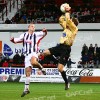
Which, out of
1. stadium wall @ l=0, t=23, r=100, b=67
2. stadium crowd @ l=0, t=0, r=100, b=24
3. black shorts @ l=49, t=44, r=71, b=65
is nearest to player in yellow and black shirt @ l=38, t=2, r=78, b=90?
black shorts @ l=49, t=44, r=71, b=65

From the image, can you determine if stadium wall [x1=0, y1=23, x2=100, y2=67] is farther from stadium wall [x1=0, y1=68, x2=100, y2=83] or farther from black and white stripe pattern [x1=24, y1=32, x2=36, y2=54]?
black and white stripe pattern [x1=24, y1=32, x2=36, y2=54]

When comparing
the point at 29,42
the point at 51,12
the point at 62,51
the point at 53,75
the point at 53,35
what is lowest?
the point at 53,75

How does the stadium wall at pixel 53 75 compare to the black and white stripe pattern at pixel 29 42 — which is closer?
the black and white stripe pattern at pixel 29 42

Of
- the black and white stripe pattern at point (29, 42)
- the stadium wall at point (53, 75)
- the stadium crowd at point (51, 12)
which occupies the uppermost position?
the stadium crowd at point (51, 12)

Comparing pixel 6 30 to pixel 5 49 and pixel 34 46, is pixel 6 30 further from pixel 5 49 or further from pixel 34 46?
pixel 34 46

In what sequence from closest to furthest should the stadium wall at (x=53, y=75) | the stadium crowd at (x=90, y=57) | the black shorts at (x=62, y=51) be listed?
the black shorts at (x=62, y=51) → the stadium wall at (x=53, y=75) → the stadium crowd at (x=90, y=57)

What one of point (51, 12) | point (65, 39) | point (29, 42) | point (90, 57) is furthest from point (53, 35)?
point (29, 42)

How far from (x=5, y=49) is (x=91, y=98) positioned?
22.6 m

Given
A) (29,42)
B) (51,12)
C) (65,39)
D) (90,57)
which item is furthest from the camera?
(51,12)

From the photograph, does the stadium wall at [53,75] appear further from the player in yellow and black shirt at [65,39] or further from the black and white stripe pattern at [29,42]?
the black and white stripe pattern at [29,42]

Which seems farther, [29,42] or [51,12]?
[51,12]

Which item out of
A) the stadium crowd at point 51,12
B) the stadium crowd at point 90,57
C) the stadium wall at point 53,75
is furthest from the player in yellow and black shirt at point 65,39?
the stadium crowd at point 51,12

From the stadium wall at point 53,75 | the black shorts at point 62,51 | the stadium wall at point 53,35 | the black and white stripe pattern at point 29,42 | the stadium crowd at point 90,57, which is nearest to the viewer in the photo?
the black and white stripe pattern at point 29,42

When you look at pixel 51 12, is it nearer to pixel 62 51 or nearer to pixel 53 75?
pixel 53 75
